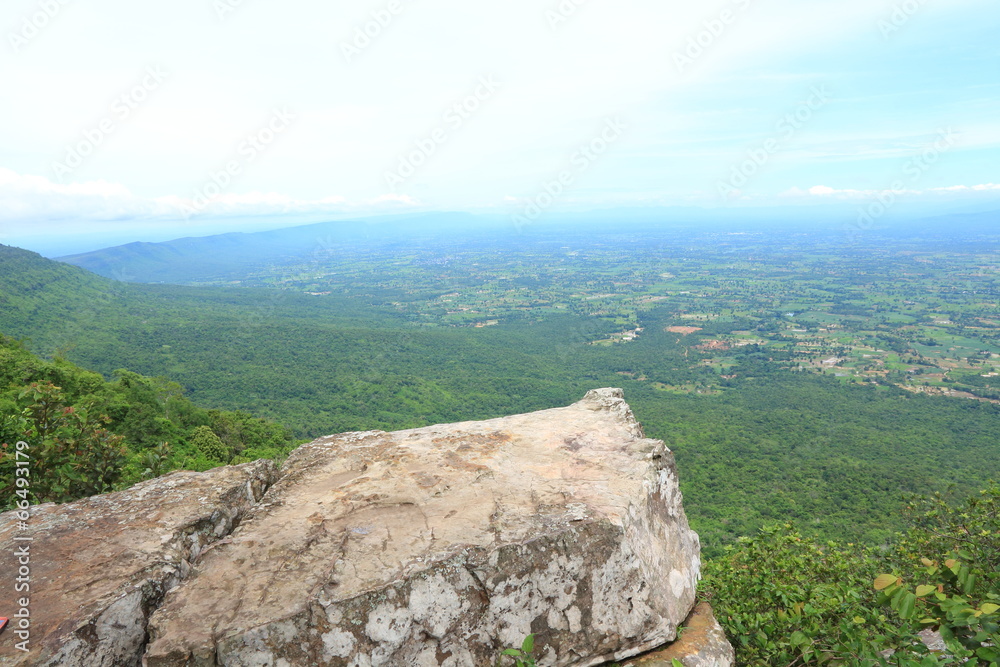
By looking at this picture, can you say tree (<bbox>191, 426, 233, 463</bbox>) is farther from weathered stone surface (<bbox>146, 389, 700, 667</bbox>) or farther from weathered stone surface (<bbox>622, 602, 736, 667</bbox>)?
weathered stone surface (<bbox>622, 602, 736, 667</bbox>)

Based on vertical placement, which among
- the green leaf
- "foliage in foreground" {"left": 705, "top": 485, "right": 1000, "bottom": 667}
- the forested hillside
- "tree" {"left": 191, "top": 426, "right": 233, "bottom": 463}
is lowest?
the forested hillside

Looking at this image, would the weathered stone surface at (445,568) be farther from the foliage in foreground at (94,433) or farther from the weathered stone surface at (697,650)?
the foliage in foreground at (94,433)

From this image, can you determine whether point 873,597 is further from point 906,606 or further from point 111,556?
point 111,556

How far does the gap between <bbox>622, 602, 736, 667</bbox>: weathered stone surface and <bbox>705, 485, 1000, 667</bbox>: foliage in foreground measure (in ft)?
1.40

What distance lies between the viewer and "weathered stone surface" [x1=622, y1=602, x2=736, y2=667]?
18.5 ft

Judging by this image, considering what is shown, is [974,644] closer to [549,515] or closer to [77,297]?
[549,515]

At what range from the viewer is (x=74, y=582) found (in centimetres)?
514

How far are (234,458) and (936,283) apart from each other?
8302 inches

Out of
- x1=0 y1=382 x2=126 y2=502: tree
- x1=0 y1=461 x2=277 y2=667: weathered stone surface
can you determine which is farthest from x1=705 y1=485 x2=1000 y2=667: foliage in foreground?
x1=0 y1=382 x2=126 y2=502: tree

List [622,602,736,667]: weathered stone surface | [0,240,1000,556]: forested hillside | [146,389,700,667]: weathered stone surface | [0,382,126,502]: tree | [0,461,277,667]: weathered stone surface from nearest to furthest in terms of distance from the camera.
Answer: [0,461,277,667]: weathered stone surface → [146,389,700,667]: weathered stone surface → [622,602,736,667]: weathered stone surface → [0,382,126,502]: tree → [0,240,1000,556]: forested hillside

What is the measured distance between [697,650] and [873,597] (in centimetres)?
253

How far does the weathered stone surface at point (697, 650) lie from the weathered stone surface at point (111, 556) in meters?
5.20

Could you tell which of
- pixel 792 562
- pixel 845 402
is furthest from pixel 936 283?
pixel 792 562

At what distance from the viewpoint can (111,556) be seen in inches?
217
